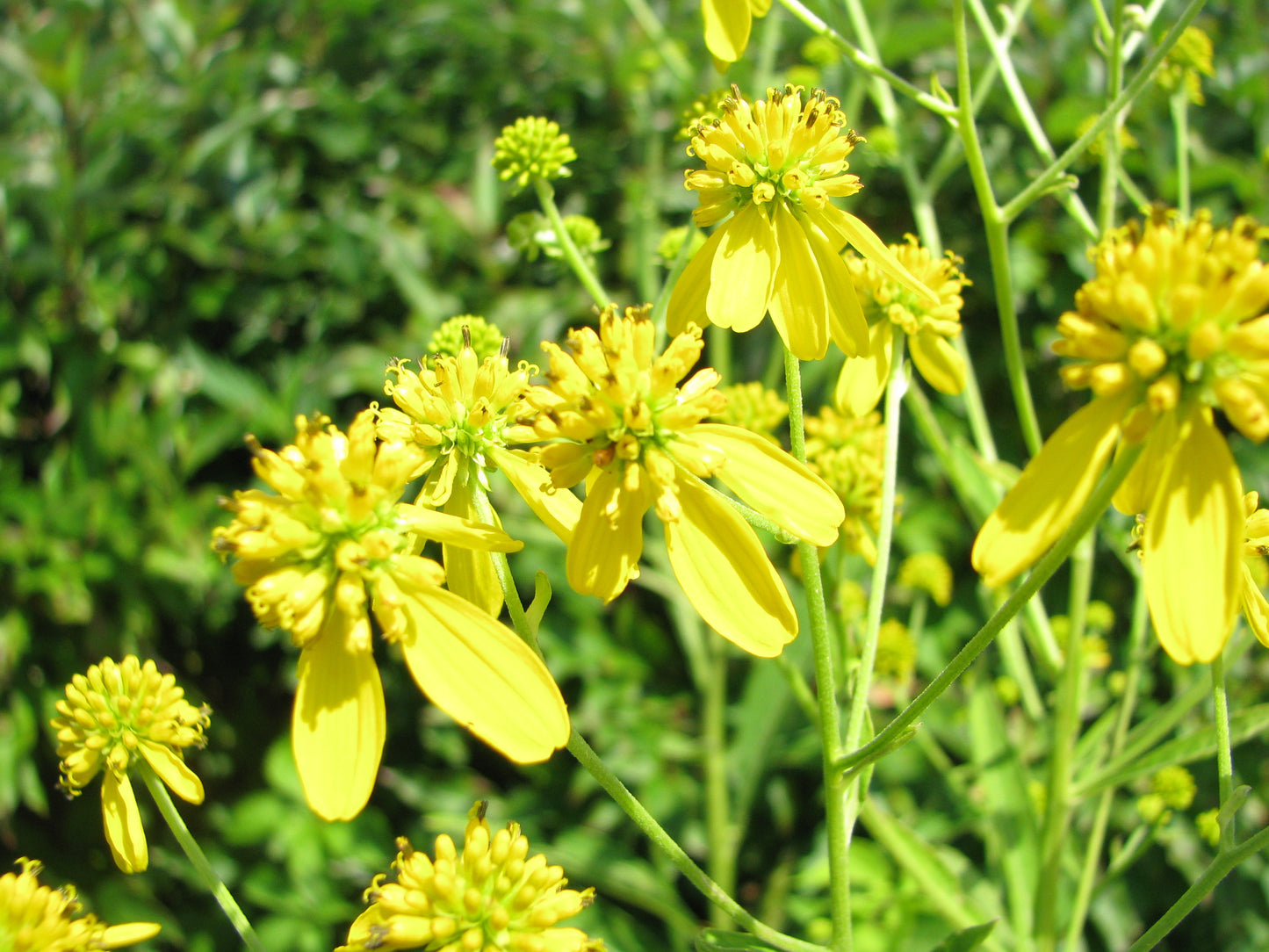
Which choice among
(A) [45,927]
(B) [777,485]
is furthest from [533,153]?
(A) [45,927]

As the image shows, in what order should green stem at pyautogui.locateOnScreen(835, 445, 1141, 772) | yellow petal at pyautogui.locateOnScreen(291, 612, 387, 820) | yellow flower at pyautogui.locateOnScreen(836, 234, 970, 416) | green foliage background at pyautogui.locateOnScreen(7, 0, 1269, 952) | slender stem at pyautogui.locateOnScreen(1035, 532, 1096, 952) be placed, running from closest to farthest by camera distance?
green stem at pyautogui.locateOnScreen(835, 445, 1141, 772), yellow petal at pyautogui.locateOnScreen(291, 612, 387, 820), yellow flower at pyautogui.locateOnScreen(836, 234, 970, 416), slender stem at pyautogui.locateOnScreen(1035, 532, 1096, 952), green foliage background at pyautogui.locateOnScreen(7, 0, 1269, 952)

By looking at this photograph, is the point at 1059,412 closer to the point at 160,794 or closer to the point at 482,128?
the point at 482,128

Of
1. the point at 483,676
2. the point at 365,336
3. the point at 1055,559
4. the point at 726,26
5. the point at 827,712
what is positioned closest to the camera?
the point at 1055,559

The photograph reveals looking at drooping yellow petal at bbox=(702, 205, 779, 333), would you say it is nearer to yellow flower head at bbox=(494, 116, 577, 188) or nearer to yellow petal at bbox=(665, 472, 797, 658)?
yellow petal at bbox=(665, 472, 797, 658)

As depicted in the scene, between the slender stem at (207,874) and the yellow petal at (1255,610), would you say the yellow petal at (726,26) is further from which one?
the slender stem at (207,874)

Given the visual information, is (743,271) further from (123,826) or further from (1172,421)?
(123,826)

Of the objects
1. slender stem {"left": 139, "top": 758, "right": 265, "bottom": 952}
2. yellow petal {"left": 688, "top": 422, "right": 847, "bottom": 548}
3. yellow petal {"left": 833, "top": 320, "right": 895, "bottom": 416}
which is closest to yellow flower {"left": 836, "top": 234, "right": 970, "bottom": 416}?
yellow petal {"left": 833, "top": 320, "right": 895, "bottom": 416}

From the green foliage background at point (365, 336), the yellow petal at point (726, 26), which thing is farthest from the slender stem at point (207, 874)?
the green foliage background at point (365, 336)
